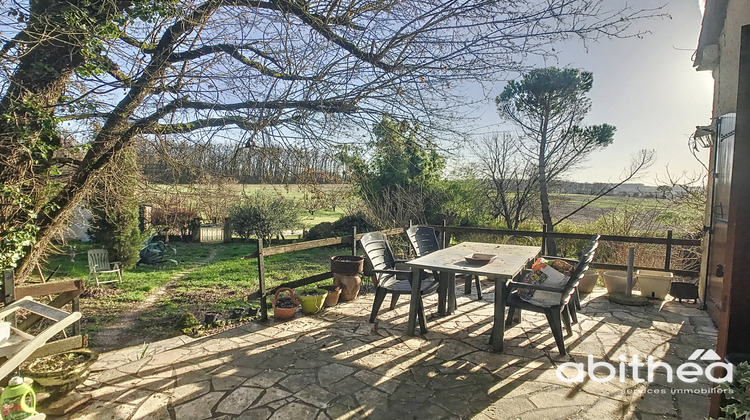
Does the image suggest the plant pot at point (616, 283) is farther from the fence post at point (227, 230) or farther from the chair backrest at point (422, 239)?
the fence post at point (227, 230)

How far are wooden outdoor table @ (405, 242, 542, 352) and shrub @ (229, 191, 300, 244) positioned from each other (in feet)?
27.5

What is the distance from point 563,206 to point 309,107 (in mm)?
10041

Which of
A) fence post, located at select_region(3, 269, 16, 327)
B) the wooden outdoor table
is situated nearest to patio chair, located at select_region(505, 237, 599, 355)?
the wooden outdoor table

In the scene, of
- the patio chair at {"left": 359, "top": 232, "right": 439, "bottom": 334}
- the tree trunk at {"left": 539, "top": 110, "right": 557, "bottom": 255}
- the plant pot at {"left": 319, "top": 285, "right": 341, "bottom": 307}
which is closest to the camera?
the patio chair at {"left": 359, "top": 232, "right": 439, "bottom": 334}

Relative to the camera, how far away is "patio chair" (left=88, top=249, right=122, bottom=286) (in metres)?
6.85

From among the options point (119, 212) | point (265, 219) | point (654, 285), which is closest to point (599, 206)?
point (654, 285)

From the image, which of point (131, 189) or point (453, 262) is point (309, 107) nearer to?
point (453, 262)

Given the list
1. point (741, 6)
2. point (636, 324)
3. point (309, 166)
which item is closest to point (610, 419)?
point (636, 324)

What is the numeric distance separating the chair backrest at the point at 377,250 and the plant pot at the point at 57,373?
2465mm

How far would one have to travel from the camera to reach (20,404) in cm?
182

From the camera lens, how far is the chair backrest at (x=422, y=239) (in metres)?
4.76

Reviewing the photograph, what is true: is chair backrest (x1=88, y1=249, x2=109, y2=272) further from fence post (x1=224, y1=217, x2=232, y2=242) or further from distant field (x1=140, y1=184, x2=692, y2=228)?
fence post (x1=224, y1=217, x2=232, y2=242)

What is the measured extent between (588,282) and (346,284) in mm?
3300

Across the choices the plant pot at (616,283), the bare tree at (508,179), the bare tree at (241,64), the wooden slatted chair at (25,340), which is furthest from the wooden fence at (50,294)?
the bare tree at (508,179)
